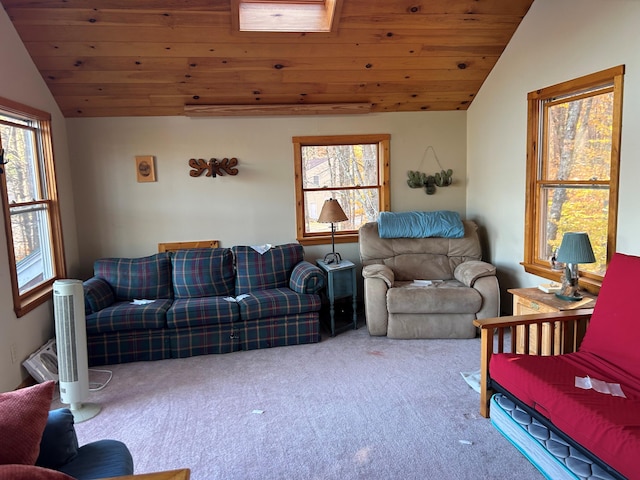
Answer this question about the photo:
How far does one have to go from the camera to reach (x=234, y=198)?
15.7 ft

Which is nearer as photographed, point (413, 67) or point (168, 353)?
point (168, 353)

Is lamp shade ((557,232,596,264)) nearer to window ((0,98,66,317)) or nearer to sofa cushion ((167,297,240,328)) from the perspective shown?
sofa cushion ((167,297,240,328))

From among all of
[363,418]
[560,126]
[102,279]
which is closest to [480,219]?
[560,126]

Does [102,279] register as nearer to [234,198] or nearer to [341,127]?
[234,198]

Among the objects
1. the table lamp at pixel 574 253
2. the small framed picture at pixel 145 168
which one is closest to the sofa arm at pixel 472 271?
the table lamp at pixel 574 253

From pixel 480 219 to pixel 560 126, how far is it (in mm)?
1352

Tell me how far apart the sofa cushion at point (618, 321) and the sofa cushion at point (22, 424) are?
2529 millimetres

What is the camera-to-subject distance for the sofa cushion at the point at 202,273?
14.0 ft

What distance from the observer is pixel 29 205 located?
145 inches

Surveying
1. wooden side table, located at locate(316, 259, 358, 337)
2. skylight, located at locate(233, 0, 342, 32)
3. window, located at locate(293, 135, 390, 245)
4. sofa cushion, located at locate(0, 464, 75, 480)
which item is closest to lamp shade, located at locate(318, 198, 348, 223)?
wooden side table, located at locate(316, 259, 358, 337)

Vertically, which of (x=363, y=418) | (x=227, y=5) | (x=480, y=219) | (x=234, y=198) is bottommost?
(x=363, y=418)

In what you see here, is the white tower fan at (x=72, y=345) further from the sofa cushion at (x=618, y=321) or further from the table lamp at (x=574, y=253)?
the table lamp at (x=574, y=253)

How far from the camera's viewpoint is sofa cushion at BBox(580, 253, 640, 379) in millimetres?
2451

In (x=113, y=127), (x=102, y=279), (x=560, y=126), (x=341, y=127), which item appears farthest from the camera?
(x=341, y=127)
